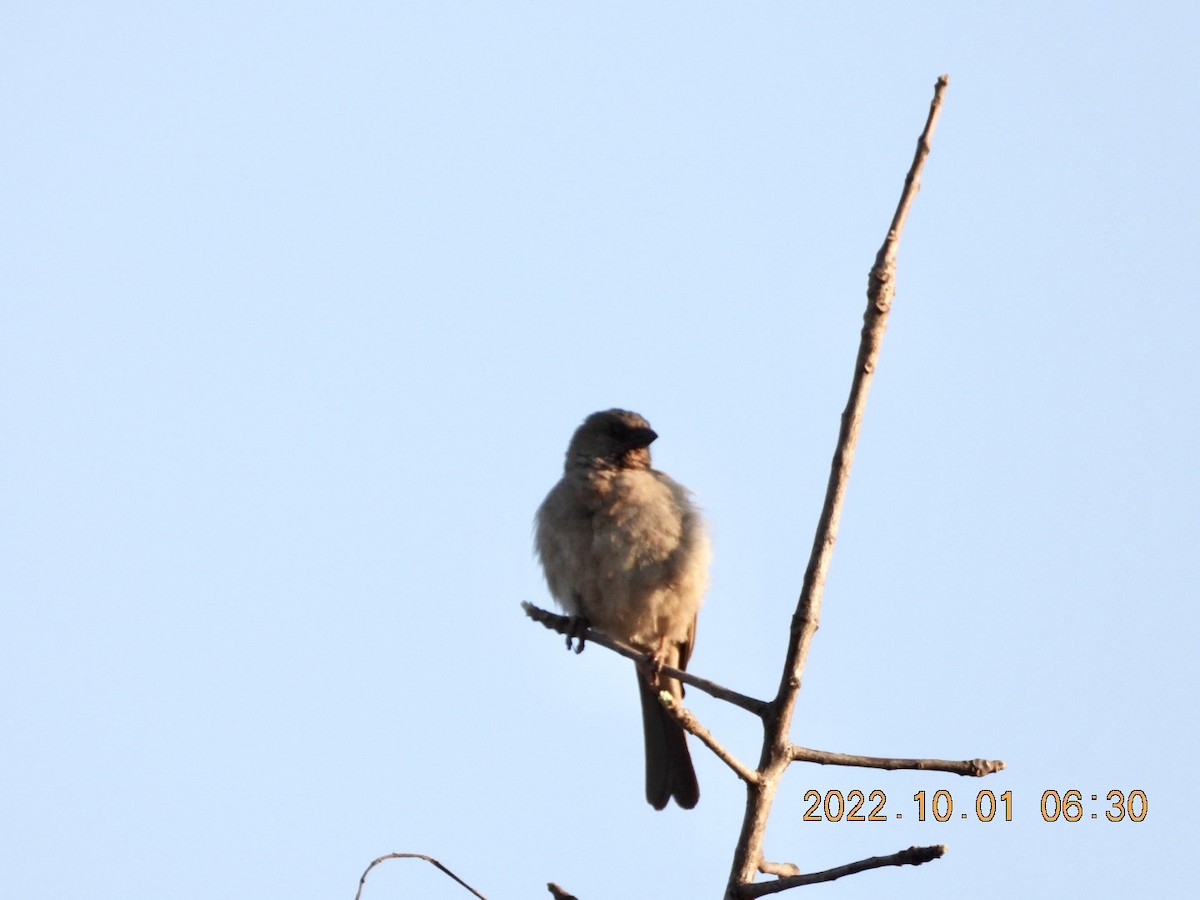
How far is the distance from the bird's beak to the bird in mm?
164

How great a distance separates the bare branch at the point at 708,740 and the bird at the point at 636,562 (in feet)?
9.01

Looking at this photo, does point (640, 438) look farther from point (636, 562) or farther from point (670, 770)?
point (670, 770)

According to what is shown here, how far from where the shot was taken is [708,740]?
11.1ft

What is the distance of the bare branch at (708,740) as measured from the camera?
332 centimetres

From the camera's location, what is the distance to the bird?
21.7ft

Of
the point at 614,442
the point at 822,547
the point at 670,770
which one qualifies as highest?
the point at 614,442

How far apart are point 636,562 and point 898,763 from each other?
10.7 ft

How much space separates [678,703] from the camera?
3.56 m

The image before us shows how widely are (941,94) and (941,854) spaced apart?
5.58ft

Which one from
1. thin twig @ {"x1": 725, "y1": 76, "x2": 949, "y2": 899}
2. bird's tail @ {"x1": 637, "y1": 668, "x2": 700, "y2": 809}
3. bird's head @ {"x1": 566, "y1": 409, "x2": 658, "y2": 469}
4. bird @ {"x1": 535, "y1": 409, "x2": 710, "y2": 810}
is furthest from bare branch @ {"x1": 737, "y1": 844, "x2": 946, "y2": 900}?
bird's head @ {"x1": 566, "y1": 409, "x2": 658, "y2": 469}

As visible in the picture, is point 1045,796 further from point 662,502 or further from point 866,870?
point 662,502

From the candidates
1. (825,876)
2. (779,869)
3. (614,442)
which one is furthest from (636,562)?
Answer: (825,876)

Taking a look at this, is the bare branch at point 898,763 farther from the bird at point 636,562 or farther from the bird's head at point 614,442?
the bird's head at point 614,442

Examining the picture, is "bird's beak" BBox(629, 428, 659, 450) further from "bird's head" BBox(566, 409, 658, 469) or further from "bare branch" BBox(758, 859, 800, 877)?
"bare branch" BBox(758, 859, 800, 877)
